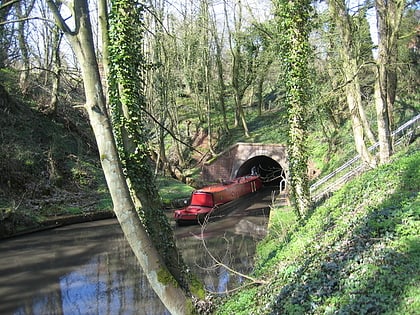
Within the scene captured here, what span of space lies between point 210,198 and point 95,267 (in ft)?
28.4

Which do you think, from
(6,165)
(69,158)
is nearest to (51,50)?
(69,158)

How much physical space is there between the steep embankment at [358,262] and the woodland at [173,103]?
8 cm

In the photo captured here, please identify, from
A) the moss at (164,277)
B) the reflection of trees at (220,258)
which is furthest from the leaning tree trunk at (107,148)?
the reflection of trees at (220,258)

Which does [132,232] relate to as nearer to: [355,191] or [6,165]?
[355,191]

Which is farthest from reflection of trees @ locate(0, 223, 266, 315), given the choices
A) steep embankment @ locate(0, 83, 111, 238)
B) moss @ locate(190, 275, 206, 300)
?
steep embankment @ locate(0, 83, 111, 238)

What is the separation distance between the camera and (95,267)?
13.5 meters

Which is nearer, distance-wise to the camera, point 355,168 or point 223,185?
point 355,168

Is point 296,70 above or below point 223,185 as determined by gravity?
above

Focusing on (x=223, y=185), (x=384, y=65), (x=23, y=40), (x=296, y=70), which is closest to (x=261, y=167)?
(x=223, y=185)

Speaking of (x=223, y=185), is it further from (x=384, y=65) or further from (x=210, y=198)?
(x=384, y=65)

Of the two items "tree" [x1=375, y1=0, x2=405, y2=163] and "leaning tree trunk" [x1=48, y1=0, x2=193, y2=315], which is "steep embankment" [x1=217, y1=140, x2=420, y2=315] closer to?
"leaning tree trunk" [x1=48, y1=0, x2=193, y2=315]

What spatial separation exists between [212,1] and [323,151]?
12.5m

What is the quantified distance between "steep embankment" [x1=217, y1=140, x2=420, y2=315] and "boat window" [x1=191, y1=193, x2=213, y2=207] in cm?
1156

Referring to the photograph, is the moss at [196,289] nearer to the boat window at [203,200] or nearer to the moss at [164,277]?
the moss at [164,277]
